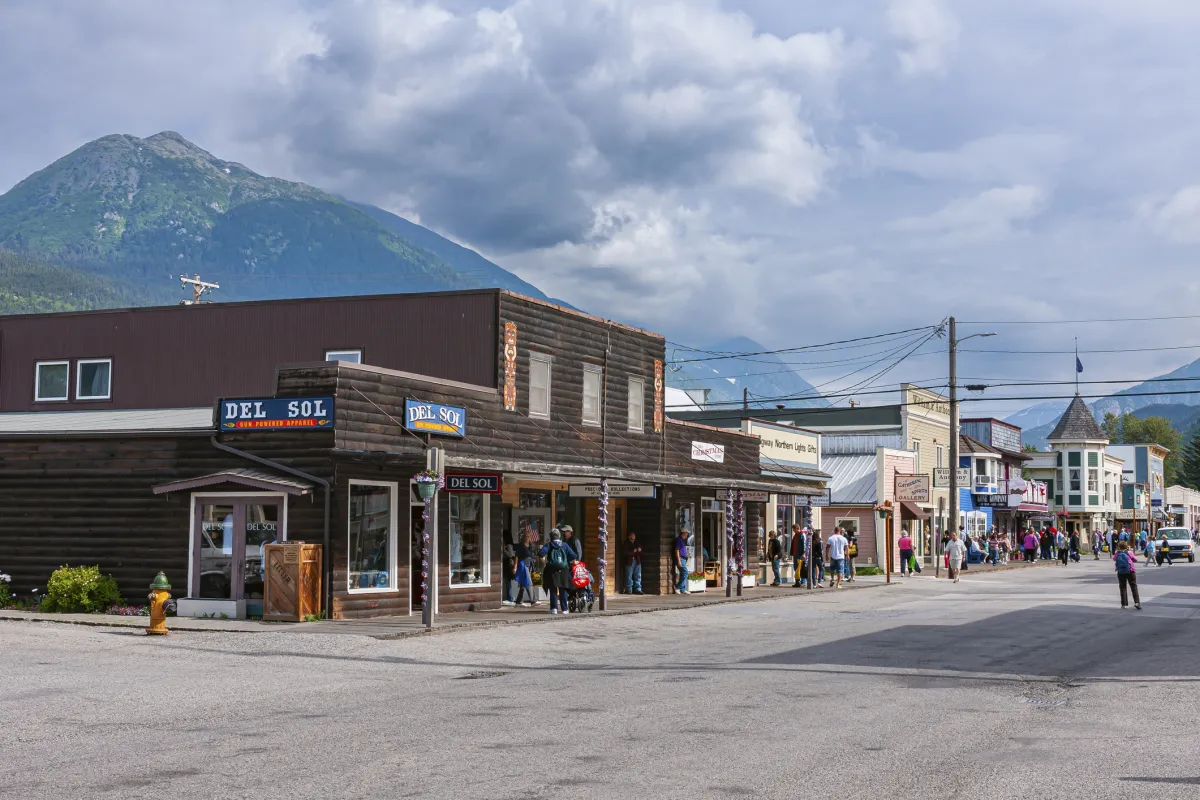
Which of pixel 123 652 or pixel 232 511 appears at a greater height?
pixel 232 511

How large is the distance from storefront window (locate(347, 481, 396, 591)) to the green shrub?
4.55m

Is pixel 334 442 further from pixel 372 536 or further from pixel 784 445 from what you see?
pixel 784 445

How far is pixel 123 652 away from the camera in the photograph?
17.7m

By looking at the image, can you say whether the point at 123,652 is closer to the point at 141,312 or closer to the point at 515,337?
the point at 515,337

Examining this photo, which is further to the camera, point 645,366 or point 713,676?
point 645,366

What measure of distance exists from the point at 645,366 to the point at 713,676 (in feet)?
62.8

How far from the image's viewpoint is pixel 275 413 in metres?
23.1

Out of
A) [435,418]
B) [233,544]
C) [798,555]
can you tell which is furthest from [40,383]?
[798,555]

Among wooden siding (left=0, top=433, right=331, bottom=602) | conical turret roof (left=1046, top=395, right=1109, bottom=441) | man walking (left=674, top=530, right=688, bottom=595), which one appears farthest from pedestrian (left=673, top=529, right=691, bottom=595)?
conical turret roof (left=1046, top=395, right=1109, bottom=441)

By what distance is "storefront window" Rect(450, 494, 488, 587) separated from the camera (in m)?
25.9

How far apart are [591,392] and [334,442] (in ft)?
32.1

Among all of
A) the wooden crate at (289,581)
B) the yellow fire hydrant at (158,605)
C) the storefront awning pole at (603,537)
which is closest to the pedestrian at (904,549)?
the storefront awning pole at (603,537)

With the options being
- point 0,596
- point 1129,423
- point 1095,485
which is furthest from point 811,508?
point 1129,423

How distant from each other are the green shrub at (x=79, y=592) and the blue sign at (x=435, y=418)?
630 cm
